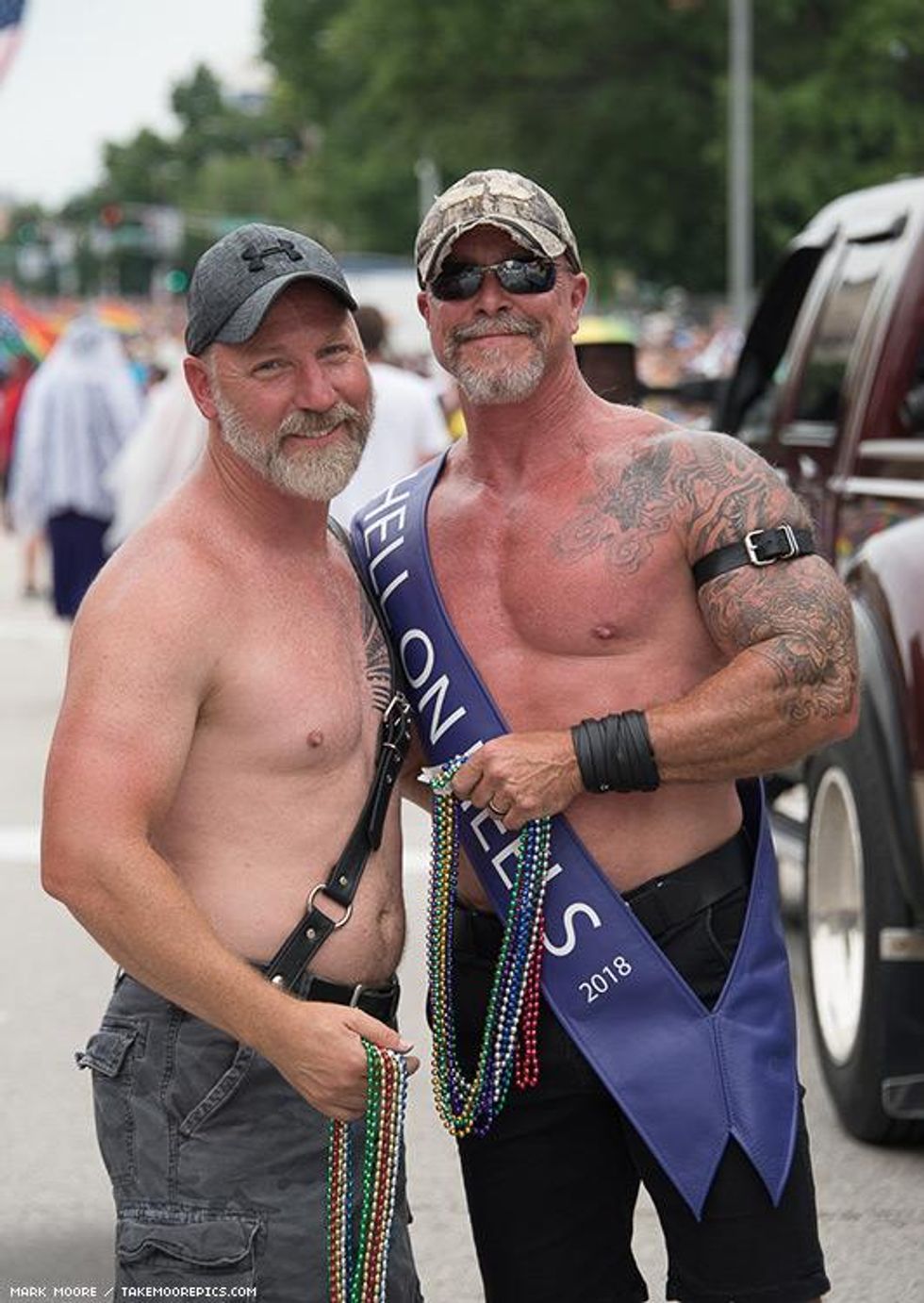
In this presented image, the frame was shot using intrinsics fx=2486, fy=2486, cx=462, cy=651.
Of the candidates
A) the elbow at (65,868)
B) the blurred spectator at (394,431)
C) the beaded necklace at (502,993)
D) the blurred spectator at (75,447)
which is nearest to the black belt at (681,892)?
the beaded necklace at (502,993)

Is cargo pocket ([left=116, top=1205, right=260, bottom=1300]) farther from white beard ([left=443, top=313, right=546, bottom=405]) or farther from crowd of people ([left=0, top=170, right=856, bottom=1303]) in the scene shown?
white beard ([left=443, top=313, right=546, bottom=405])

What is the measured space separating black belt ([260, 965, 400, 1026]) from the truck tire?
90.6 inches

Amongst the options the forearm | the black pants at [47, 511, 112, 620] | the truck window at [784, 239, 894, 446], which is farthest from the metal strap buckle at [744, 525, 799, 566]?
the black pants at [47, 511, 112, 620]

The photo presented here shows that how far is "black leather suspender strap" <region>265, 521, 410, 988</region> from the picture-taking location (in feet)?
10.5

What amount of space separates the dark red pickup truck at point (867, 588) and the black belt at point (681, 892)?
5.69ft

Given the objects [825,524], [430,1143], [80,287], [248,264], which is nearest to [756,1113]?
[248,264]

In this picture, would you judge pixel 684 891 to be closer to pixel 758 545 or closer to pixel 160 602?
pixel 758 545

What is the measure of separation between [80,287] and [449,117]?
129996 mm

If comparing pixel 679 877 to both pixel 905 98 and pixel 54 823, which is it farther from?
pixel 905 98

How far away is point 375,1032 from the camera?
10.1ft

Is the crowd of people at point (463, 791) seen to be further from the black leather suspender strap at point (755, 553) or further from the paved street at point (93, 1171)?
the paved street at point (93, 1171)

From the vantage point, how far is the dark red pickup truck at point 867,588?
5.46 meters

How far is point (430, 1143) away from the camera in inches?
237

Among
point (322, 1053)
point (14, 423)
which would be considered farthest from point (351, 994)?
point (14, 423)
